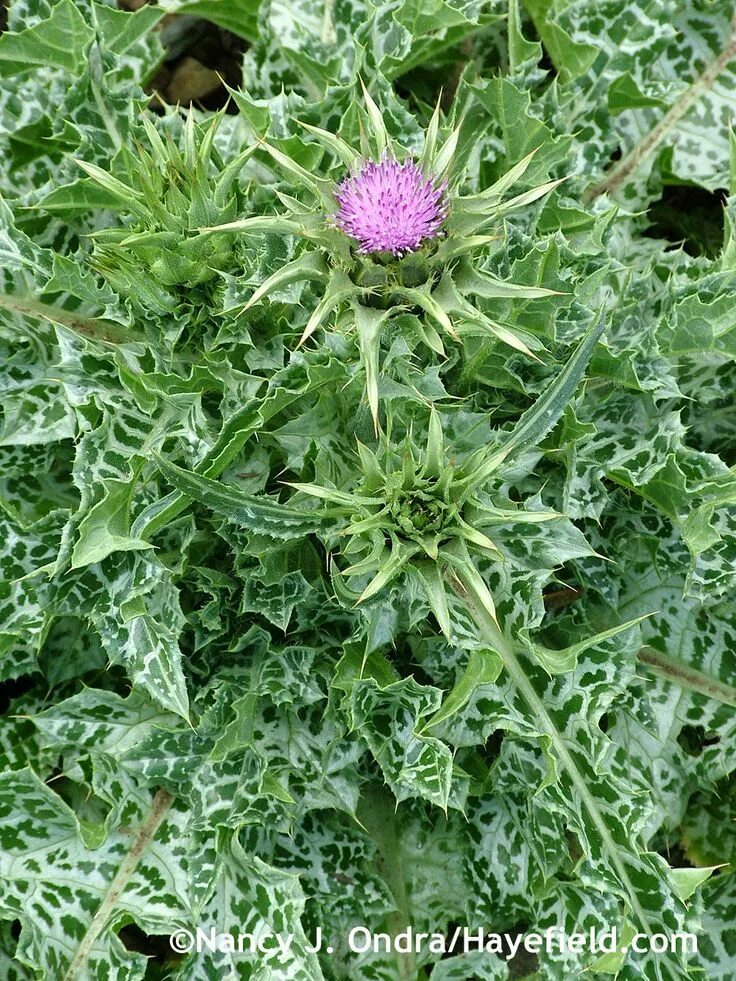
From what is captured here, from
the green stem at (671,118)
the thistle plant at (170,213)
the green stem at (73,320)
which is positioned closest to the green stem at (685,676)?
the green stem at (671,118)

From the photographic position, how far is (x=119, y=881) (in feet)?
11.6

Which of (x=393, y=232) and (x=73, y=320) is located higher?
(x=393, y=232)

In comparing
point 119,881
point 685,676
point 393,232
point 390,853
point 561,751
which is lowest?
point 390,853

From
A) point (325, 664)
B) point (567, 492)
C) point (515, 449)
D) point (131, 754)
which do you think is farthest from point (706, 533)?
point (131, 754)

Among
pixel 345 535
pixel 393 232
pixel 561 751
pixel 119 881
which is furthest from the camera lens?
pixel 119 881

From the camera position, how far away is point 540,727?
3.26 metres

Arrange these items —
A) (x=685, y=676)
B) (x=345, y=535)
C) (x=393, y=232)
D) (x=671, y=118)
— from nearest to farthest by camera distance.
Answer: (x=393, y=232) → (x=345, y=535) → (x=685, y=676) → (x=671, y=118)

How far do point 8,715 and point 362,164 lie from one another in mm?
2630

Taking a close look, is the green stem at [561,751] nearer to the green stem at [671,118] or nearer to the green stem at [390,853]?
the green stem at [390,853]

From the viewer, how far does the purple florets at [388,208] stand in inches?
95.7

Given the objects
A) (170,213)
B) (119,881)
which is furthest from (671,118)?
(119,881)

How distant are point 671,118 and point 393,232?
2563mm

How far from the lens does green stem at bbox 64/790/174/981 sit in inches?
135

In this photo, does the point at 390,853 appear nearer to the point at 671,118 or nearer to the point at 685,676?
the point at 685,676
